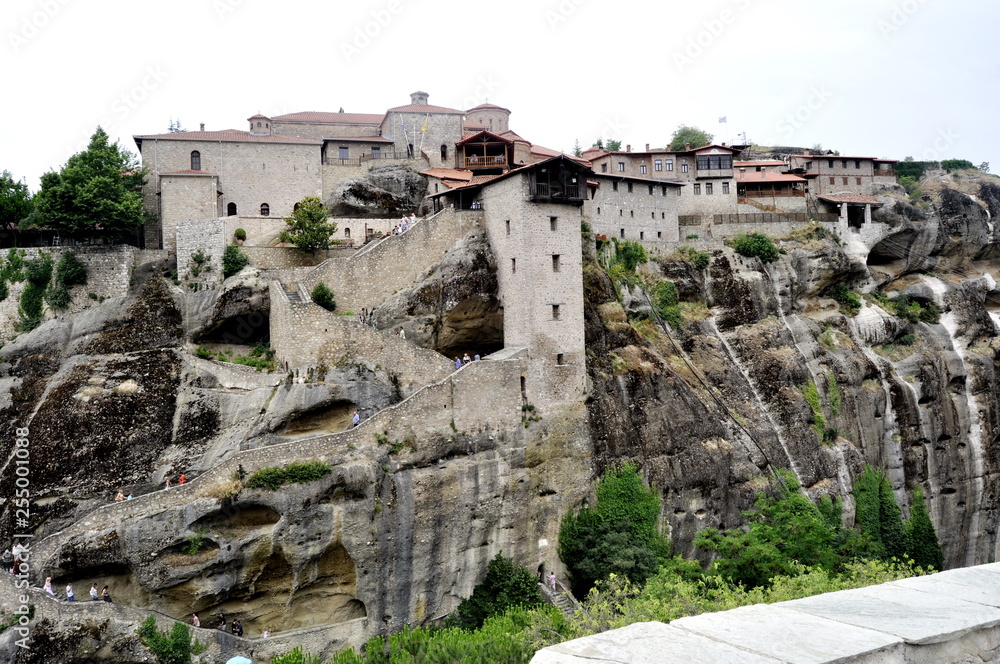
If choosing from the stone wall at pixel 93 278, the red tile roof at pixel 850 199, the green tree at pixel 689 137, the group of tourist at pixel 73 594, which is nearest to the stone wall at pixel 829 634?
the group of tourist at pixel 73 594

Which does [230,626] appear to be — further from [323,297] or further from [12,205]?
[12,205]

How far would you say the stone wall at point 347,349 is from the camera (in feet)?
125

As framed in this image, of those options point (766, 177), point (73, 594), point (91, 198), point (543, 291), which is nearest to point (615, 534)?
point (543, 291)

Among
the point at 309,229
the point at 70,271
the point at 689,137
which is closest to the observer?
the point at 70,271

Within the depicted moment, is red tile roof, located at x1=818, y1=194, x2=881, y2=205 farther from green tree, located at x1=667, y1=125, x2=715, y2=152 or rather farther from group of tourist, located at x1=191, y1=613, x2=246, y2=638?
group of tourist, located at x1=191, y1=613, x2=246, y2=638

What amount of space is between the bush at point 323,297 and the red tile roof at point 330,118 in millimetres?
23522

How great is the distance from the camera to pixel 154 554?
3116cm

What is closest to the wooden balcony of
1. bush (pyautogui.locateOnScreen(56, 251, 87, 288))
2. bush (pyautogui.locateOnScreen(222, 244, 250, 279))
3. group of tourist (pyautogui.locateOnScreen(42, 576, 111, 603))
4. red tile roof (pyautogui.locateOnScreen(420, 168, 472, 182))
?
red tile roof (pyautogui.locateOnScreen(420, 168, 472, 182))

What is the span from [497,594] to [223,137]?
33061mm

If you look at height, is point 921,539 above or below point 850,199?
below

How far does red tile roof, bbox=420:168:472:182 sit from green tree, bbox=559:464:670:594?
71.6 feet

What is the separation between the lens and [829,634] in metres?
5.84

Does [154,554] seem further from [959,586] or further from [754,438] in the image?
[754,438]

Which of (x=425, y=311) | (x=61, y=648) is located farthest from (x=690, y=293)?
(x=61, y=648)
